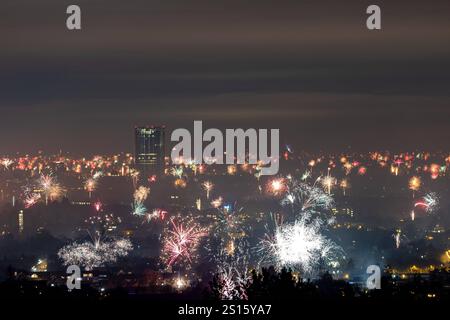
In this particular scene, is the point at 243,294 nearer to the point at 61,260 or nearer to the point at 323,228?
the point at 61,260

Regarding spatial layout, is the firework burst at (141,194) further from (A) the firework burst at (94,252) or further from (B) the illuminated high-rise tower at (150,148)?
(A) the firework burst at (94,252)

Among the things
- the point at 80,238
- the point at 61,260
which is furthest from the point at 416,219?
the point at 61,260

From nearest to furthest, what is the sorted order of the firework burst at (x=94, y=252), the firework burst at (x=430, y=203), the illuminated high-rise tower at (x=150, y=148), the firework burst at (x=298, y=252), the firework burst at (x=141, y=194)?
1. the firework burst at (x=298, y=252)
2. the firework burst at (x=94, y=252)
3. the firework burst at (x=430, y=203)
4. the firework burst at (x=141, y=194)
5. the illuminated high-rise tower at (x=150, y=148)

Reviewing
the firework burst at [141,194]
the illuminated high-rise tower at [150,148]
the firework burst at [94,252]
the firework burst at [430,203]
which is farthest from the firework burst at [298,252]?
the illuminated high-rise tower at [150,148]

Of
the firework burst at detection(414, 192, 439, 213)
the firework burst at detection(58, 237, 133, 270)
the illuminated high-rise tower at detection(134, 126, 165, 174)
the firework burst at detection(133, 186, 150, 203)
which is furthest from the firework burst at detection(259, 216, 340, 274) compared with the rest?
the illuminated high-rise tower at detection(134, 126, 165, 174)

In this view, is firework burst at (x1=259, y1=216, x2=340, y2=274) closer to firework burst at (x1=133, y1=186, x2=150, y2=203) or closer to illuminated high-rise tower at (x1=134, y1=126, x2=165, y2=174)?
firework burst at (x1=133, y1=186, x2=150, y2=203)

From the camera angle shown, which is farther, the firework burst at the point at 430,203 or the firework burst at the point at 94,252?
the firework burst at the point at 430,203

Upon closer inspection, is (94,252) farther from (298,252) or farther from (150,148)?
(150,148)

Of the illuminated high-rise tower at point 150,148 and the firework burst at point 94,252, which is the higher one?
the illuminated high-rise tower at point 150,148

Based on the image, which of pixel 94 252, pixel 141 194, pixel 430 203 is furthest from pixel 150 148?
pixel 94 252
